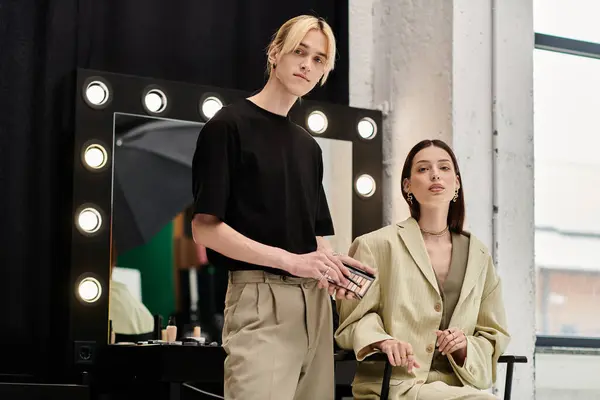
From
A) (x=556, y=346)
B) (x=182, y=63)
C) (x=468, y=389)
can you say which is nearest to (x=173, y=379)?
(x=468, y=389)

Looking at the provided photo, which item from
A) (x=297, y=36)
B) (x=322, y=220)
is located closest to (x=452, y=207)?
(x=322, y=220)

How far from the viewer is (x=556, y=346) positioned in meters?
4.59

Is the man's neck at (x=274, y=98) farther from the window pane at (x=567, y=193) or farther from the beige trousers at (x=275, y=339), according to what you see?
the window pane at (x=567, y=193)

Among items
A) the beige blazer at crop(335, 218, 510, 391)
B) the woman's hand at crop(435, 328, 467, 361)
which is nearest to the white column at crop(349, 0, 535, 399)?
the beige blazer at crop(335, 218, 510, 391)

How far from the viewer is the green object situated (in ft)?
11.5

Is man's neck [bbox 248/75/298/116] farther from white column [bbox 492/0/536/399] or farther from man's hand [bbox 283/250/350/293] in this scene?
white column [bbox 492/0/536/399]

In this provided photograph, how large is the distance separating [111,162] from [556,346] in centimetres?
239

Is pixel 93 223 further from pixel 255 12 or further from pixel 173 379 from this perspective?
pixel 255 12

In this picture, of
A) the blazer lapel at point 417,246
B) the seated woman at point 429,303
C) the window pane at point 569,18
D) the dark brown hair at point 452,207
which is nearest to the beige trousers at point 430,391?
the seated woman at point 429,303

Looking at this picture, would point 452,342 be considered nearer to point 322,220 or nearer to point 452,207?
point 452,207

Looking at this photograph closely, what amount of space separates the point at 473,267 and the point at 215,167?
1.10 m

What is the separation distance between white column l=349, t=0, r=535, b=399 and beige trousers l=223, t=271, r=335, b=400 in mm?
1810

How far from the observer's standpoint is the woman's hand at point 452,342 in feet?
8.57

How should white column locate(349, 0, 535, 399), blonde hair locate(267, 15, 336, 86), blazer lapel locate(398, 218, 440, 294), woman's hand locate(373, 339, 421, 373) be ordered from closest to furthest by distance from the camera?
blonde hair locate(267, 15, 336, 86), woman's hand locate(373, 339, 421, 373), blazer lapel locate(398, 218, 440, 294), white column locate(349, 0, 535, 399)
